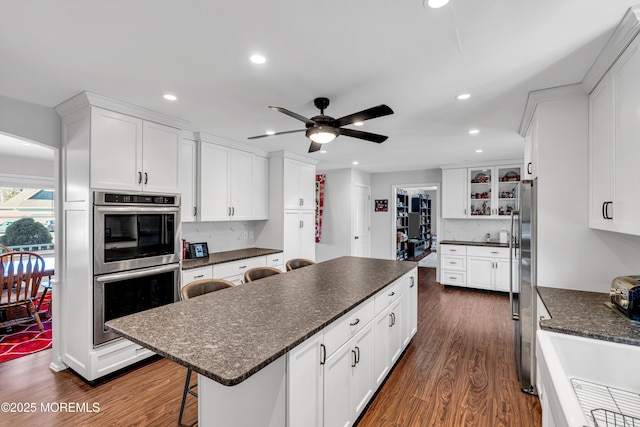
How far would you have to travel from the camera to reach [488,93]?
248cm

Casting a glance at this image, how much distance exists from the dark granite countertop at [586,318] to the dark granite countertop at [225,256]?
10.6ft

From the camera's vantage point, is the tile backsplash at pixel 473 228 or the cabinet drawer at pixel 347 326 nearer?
the cabinet drawer at pixel 347 326

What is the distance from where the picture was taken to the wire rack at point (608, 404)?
1.03m

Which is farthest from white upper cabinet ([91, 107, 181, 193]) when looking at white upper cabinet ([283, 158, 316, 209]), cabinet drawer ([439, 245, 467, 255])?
cabinet drawer ([439, 245, 467, 255])

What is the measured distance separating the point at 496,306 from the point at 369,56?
4437 millimetres

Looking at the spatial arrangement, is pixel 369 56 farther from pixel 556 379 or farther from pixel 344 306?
pixel 556 379

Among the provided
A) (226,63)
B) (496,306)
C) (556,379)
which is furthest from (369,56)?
(496,306)

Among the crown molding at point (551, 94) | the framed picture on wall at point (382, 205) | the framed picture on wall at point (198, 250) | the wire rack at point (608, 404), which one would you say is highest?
the crown molding at point (551, 94)

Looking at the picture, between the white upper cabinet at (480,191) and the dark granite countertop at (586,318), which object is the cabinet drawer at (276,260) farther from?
the white upper cabinet at (480,191)

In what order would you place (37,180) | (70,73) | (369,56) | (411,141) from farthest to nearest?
(37,180)
(411,141)
(70,73)
(369,56)

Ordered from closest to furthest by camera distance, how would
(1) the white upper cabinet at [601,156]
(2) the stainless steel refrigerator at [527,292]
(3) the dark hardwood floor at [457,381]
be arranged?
1. (1) the white upper cabinet at [601,156]
2. (3) the dark hardwood floor at [457,381]
3. (2) the stainless steel refrigerator at [527,292]

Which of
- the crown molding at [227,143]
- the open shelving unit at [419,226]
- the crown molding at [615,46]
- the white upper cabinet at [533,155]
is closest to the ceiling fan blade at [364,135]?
the white upper cabinet at [533,155]

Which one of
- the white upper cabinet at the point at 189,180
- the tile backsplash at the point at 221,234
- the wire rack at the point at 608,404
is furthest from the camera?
the tile backsplash at the point at 221,234

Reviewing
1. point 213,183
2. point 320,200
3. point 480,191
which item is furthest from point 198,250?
point 480,191
